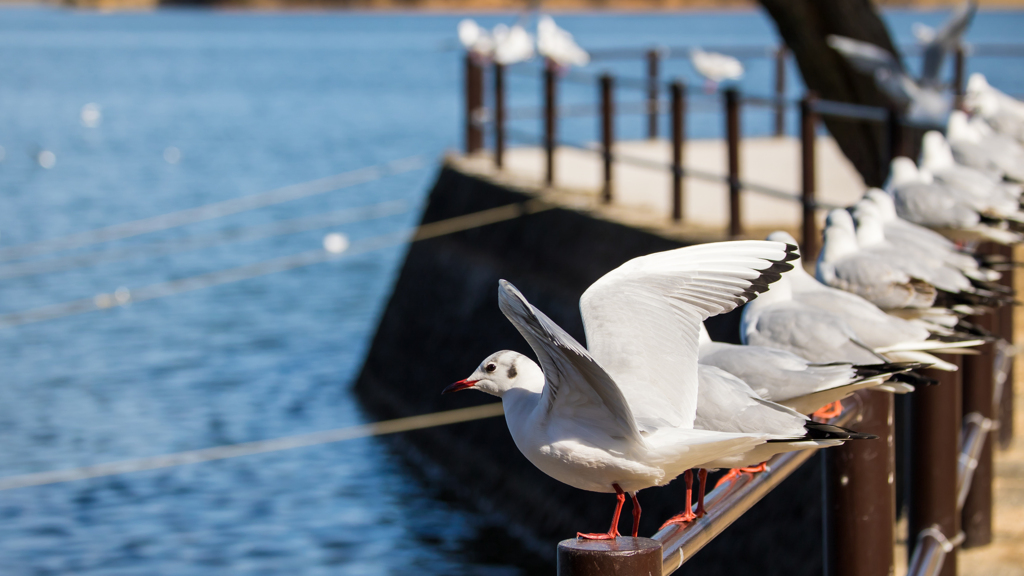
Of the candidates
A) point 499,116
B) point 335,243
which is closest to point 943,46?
point 499,116

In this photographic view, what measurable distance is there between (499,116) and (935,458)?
681 centimetres

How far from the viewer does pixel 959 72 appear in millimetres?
10891

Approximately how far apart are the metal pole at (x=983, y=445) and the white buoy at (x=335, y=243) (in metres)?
13.0

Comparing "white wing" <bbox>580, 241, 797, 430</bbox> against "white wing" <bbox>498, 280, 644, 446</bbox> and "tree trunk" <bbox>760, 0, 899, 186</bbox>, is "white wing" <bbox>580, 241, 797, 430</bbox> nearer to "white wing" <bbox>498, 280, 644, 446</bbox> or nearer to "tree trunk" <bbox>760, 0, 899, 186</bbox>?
"white wing" <bbox>498, 280, 644, 446</bbox>

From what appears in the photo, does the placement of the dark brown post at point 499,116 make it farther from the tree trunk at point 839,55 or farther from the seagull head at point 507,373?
the seagull head at point 507,373

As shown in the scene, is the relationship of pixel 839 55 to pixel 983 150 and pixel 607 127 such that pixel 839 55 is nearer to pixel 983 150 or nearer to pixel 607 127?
pixel 607 127

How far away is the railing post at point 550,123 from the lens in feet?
26.7

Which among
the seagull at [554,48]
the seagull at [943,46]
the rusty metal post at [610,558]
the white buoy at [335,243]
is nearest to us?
the rusty metal post at [610,558]

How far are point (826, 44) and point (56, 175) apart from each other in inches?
725

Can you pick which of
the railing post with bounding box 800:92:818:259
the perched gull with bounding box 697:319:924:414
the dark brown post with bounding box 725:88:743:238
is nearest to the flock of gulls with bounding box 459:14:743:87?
the dark brown post with bounding box 725:88:743:238

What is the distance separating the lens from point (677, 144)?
705 cm

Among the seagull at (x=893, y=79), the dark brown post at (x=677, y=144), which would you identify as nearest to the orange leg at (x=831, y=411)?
the seagull at (x=893, y=79)

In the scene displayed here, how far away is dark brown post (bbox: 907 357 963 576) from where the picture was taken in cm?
268

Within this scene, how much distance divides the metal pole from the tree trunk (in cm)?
327
